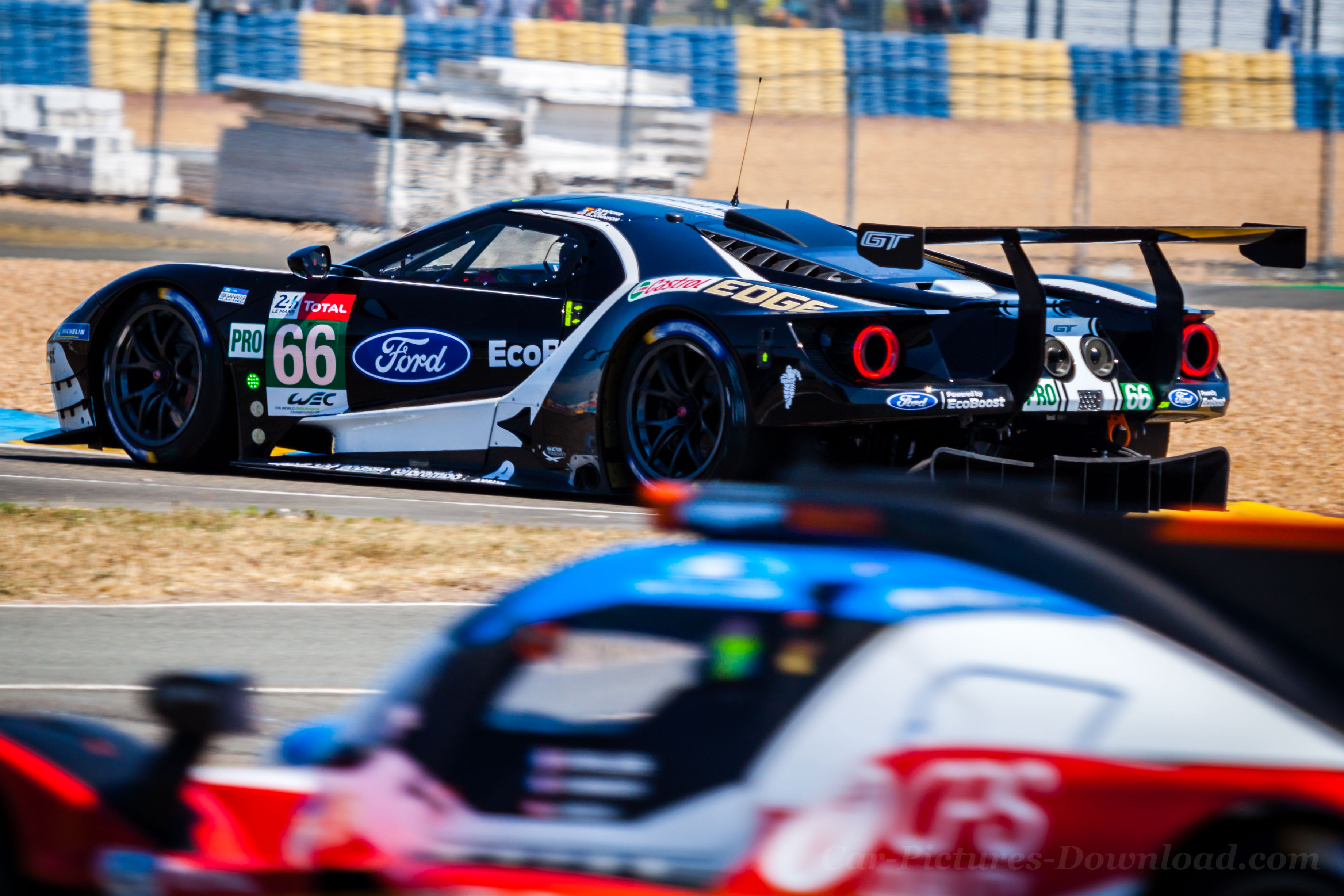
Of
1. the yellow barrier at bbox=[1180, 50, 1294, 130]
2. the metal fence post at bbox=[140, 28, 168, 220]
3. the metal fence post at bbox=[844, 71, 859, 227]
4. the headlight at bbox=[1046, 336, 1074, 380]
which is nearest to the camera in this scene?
the headlight at bbox=[1046, 336, 1074, 380]

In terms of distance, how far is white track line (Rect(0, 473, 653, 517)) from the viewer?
770cm

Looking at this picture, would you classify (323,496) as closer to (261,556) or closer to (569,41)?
(261,556)

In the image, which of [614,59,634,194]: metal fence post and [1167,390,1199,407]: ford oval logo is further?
[614,59,634,194]: metal fence post

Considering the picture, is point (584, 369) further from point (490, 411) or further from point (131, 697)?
point (131, 697)

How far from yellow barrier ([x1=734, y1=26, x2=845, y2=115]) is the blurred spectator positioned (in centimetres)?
179

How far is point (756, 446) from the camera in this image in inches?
272

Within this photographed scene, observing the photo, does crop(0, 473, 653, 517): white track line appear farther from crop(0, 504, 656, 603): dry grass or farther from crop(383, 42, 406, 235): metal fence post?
crop(383, 42, 406, 235): metal fence post

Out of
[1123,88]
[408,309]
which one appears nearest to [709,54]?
[1123,88]

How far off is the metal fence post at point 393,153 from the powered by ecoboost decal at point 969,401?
41.1 ft

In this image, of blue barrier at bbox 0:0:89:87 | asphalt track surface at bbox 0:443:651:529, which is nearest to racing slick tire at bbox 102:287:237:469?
asphalt track surface at bbox 0:443:651:529

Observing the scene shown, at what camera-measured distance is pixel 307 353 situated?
322 inches

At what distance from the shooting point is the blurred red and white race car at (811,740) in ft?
6.81

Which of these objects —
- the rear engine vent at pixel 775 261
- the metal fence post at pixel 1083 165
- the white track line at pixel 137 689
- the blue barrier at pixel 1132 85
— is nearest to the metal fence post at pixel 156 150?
the metal fence post at pixel 1083 165

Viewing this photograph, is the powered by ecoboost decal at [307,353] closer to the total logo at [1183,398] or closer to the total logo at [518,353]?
the total logo at [518,353]
